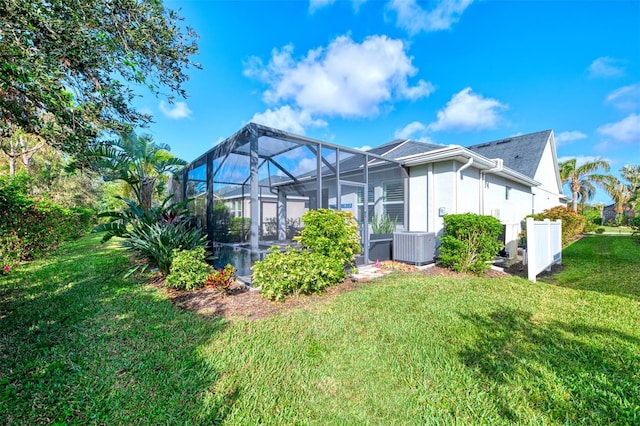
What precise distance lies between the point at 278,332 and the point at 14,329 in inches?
140

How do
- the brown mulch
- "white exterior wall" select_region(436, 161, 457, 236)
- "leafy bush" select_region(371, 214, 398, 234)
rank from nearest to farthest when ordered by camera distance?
the brown mulch < "white exterior wall" select_region(436, 161, 457, 236) < "leafy bush" select_region(371, 214, 398, 234)

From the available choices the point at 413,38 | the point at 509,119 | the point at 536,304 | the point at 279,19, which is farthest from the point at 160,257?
the point at 509,119

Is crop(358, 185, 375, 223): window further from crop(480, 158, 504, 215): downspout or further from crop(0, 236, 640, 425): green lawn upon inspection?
crop(480, 158, 504, 215): downspout

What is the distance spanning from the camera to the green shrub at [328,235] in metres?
5.37

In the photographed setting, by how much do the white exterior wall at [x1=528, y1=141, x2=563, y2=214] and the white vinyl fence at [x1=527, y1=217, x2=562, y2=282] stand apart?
8861 mm

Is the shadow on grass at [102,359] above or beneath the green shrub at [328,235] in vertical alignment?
beneath

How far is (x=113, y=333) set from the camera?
3367 mm

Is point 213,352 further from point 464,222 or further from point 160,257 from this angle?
point 464,222

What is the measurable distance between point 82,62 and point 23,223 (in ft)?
22.1

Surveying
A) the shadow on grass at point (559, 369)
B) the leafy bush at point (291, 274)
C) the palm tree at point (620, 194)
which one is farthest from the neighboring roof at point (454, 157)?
the palm tree at point (620, 194)

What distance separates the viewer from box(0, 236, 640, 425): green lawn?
2037 millimetres

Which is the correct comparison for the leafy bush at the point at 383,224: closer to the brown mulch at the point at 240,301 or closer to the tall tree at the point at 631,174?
the brown mulch at the point at 240,301

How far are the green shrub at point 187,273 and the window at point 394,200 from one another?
5658mm

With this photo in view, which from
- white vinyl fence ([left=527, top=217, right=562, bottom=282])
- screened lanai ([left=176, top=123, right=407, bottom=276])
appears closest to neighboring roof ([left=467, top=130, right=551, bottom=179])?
white vinyl fence ([left=527, top=217, right=562, bottom=282])
